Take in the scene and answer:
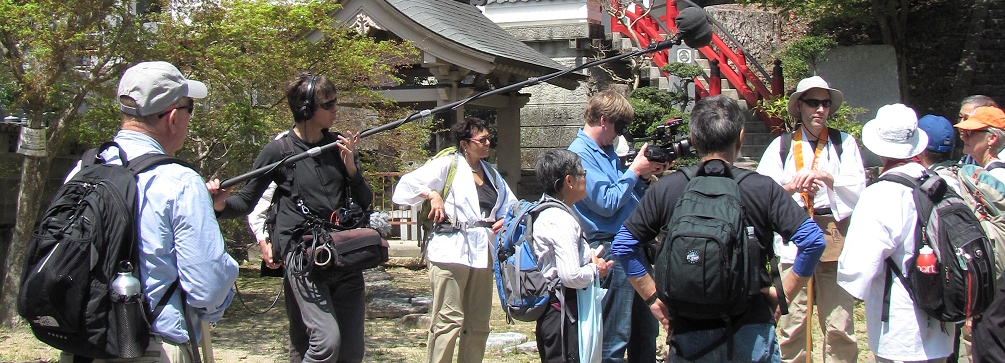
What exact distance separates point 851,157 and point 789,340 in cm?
110

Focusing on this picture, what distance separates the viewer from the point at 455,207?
5.02m

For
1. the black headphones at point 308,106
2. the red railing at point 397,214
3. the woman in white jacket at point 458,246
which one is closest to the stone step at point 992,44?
the red railing at point 397,214

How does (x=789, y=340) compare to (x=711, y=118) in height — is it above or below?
below

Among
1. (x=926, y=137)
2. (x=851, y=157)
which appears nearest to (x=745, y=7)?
(x=851, y=157)

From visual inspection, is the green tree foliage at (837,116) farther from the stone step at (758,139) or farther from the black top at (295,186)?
the black top at (295,186)

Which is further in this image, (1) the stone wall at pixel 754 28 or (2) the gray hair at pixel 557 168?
(1) the stone wall at pixel 754 28

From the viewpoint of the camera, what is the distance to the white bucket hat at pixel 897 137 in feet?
11.8

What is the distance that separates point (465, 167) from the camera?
5.11 metres

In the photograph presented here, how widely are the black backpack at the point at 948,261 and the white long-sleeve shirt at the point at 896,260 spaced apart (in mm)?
37

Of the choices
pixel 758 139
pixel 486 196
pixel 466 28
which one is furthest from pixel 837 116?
pixel 486 196

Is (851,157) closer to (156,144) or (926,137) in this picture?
(926,137)

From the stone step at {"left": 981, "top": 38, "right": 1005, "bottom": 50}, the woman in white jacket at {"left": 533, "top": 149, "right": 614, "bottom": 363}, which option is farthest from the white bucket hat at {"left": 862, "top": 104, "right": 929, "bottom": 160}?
the stone step at {"left": 981, "top": 38, "right": 1005, "bottom": 50}

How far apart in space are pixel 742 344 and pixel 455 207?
7.48ft

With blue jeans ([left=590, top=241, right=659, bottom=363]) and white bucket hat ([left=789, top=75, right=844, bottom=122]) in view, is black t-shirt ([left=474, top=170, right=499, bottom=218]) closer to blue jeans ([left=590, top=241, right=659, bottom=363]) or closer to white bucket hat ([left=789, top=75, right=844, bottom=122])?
blue jeans ([left=590, top=241, right=659, bottom=363])
